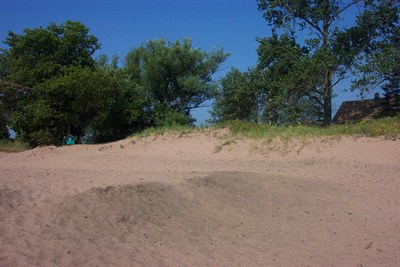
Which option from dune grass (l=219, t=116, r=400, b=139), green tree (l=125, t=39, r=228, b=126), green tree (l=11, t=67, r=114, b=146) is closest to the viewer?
dune grass (l=219, t=116, r=400, b=139)

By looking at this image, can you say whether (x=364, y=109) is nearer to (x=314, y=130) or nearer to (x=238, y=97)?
(x=238, y=97)

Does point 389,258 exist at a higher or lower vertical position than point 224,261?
lower

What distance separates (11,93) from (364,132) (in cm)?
1714

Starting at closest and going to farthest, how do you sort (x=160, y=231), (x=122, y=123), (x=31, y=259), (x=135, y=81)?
(x=31, y=259) → (x=160, y=231) → (x=122, y=123) → (x=135, y=81)

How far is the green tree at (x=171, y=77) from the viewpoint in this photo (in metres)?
23.8

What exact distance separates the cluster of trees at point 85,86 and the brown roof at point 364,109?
12.1m

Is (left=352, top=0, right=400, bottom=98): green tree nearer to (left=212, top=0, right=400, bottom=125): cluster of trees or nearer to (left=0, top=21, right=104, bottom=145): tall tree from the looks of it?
(left=212, top=0, right=400, bottom=125): cluster of trees

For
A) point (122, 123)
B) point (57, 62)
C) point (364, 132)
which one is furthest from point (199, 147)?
point (57, 62)

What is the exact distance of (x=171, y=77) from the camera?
24938 mm

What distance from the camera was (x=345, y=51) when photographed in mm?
20609

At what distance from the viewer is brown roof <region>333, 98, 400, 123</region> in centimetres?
2785

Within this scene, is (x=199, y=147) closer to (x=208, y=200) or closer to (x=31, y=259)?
(x=208, y=200)

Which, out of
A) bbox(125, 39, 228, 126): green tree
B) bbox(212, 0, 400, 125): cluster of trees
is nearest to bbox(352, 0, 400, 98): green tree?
bbox(212, 0, 400, 125): cluster of trees

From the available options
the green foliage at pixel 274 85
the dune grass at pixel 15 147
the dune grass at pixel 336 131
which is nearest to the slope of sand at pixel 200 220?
the dune grass at pixel 336 131
